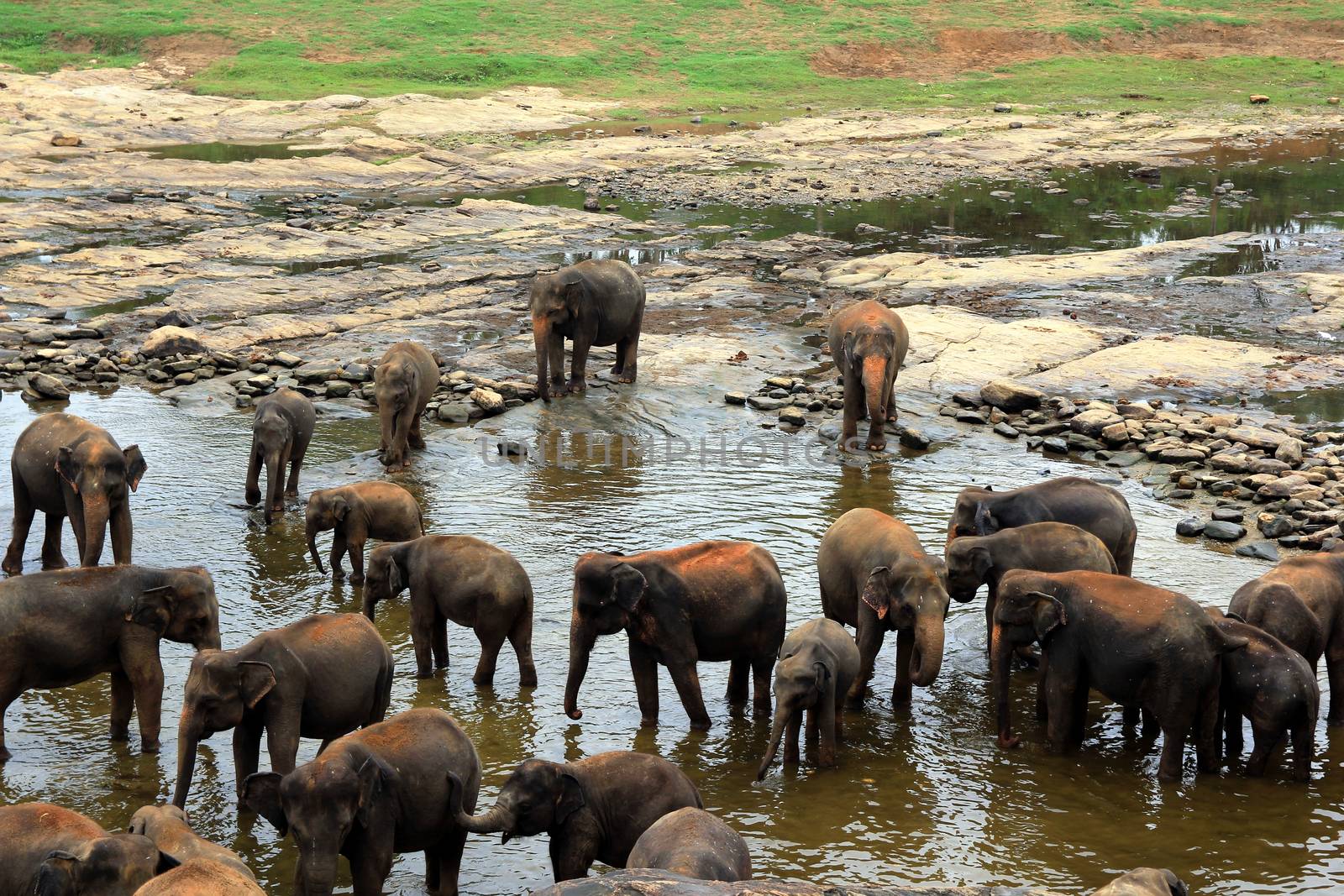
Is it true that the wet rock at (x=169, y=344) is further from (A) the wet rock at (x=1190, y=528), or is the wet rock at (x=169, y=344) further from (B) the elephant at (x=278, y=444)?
(A) the wet rock at (x=1190, y=528)

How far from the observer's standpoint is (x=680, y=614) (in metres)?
10.5

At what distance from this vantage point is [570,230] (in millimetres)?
31375

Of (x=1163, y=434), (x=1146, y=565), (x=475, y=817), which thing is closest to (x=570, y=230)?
(x=1163, y=434)

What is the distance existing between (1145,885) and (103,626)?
6786 millimetres

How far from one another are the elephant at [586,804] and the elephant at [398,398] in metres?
8.65

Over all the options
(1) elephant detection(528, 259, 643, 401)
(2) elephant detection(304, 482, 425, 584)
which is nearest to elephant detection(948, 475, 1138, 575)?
(2) elephant detection(304, 482, 425, 584)

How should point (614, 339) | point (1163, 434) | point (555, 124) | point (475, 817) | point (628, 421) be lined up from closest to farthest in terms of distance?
1. point (475, 817)
2. point (1163, 434)
3. point (628, 421)
4. point (614, 339)
5. point (555, 124)

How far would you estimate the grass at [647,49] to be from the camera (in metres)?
53.1

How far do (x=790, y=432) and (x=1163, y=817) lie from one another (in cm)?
940

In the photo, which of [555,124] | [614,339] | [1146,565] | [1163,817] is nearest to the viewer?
[1163,817]

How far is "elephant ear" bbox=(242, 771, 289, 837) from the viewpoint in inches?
307

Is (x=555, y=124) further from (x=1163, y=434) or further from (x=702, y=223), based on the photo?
(x=1163, y=434)

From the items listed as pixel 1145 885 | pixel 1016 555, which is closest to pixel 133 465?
pixel 1016 555

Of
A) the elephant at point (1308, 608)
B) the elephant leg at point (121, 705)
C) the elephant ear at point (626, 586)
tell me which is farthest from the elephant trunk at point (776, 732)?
the elephant leg at point (121, 705)
